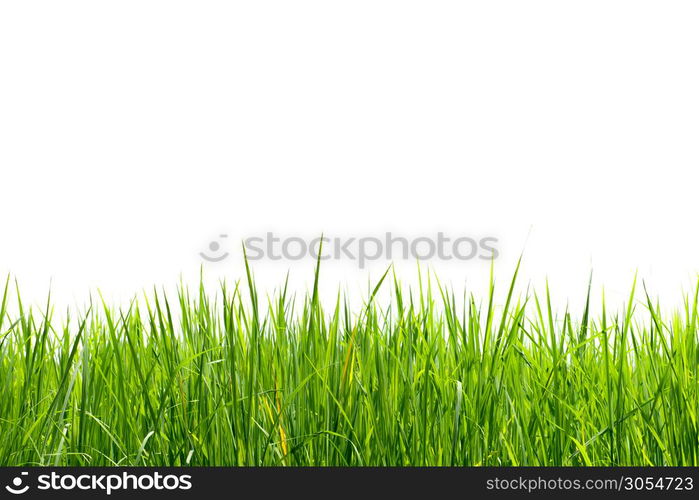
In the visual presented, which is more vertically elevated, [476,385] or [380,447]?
[476,385]

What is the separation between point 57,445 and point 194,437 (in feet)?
1.56

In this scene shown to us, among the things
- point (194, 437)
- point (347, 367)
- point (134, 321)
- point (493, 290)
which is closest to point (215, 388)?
point (194, 437)

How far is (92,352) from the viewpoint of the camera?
124 inches

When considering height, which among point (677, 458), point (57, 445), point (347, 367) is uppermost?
point (347, 367)

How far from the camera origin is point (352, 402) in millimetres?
2811

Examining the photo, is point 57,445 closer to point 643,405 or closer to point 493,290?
point 493,290

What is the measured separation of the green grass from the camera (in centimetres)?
273

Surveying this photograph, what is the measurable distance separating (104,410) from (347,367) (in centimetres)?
87

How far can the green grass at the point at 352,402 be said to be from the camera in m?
2.73
